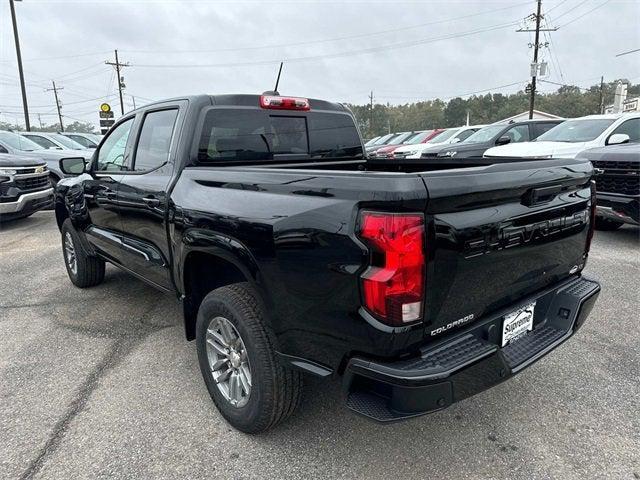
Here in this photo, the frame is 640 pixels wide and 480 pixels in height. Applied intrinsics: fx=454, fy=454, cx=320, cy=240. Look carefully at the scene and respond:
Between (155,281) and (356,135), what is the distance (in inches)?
79.1

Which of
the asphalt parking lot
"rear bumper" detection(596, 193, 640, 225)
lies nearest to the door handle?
the asphalt parking lot

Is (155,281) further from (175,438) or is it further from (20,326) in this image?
(20,326)

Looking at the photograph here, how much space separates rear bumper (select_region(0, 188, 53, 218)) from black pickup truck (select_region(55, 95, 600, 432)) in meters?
6.25

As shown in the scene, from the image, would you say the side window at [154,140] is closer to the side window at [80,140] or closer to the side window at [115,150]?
the side window at [115,150]

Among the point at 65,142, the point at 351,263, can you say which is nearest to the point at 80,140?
the point at 65,142

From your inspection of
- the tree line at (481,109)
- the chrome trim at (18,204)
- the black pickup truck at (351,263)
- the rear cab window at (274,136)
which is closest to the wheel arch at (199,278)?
the black pickup truck at (351,263)

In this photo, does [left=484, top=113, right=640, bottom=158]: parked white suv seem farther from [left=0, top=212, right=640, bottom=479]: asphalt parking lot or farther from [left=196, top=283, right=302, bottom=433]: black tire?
[left=196, top=283, right=302, bottom=433]: black tire

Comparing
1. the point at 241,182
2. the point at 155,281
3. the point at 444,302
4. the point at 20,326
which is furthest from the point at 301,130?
the point at 20,326

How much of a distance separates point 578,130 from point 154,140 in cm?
813

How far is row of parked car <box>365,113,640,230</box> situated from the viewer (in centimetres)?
575

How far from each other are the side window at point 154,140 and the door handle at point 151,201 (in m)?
0.23

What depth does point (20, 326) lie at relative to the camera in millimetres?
4027

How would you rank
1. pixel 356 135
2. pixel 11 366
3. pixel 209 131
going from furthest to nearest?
pixel 356 135
pixel 11 366
pixel 209 131

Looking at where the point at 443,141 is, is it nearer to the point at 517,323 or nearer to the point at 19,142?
the point at 19,142
